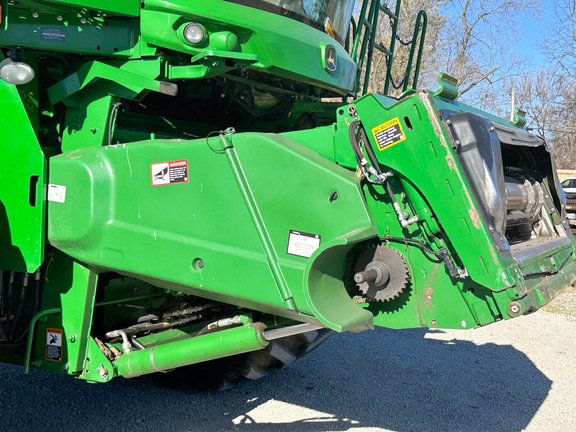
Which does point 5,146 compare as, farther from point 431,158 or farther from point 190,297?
point 431,158

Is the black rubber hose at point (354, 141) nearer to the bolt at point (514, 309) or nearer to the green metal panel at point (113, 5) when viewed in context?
the bolt at point (514, 309)

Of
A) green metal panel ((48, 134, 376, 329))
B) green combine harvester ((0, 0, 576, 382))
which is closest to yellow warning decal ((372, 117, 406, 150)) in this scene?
green combine harvester ((0, 0, 576, 382))

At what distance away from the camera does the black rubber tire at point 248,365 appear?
373cm

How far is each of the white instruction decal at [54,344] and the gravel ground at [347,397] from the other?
841mm

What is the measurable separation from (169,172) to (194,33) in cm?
65

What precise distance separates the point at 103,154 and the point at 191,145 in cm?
44

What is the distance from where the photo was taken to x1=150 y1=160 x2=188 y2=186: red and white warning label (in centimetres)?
264

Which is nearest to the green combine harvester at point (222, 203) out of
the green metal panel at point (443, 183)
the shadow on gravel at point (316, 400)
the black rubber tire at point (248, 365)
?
the green metal panel at point (443, 183)

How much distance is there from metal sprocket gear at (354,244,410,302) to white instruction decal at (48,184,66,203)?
1415mm

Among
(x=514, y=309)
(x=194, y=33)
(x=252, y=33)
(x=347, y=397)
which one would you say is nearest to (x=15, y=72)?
(x=194, y=33)

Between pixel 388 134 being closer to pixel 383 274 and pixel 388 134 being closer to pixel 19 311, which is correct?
pixel 383 274

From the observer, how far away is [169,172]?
2.66 metres

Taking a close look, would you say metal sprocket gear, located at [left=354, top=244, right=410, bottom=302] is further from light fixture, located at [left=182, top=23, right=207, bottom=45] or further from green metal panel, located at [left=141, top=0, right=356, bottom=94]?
light fixture, located at [left=182, top=23, right=207, bottom=45]

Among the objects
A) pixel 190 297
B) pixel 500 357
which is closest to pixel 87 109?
pixel 190 297
